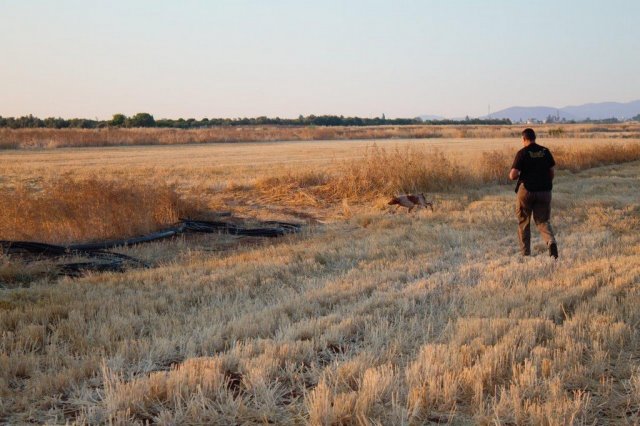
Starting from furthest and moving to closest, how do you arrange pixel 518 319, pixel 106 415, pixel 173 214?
pixel 173 214
pixel 518 319
pixel 106 415

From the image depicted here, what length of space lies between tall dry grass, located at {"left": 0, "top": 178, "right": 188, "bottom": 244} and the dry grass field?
4cm

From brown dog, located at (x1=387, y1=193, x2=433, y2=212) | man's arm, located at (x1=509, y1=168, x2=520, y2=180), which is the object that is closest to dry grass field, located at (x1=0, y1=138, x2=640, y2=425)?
man's arm, located at (x1=509, y1=168, x2=520, y2=180)

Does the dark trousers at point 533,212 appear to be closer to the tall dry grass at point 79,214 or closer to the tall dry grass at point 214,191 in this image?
the tall dry grass at point 214,191

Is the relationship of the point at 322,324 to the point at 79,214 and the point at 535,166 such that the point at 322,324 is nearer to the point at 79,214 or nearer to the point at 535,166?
the point at 535,166

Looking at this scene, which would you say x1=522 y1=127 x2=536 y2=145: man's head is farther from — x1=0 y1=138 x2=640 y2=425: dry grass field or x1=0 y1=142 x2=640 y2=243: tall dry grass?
x1=0 y1=142 x2=640 y2=243: tall dry grass

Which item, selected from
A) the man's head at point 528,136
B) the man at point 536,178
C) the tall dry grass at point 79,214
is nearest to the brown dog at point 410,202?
the man at point 536,178

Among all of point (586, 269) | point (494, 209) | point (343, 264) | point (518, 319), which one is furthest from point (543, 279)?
point (494, 209)

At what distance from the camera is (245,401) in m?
4.04

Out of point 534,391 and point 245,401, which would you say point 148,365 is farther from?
point 534,391

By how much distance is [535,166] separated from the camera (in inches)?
354

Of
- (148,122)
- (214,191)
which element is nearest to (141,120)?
(148,122)

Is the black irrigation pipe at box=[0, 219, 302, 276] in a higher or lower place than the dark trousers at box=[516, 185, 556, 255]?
lower

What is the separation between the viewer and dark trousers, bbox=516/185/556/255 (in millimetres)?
9039

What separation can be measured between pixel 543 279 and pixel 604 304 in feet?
4.11
